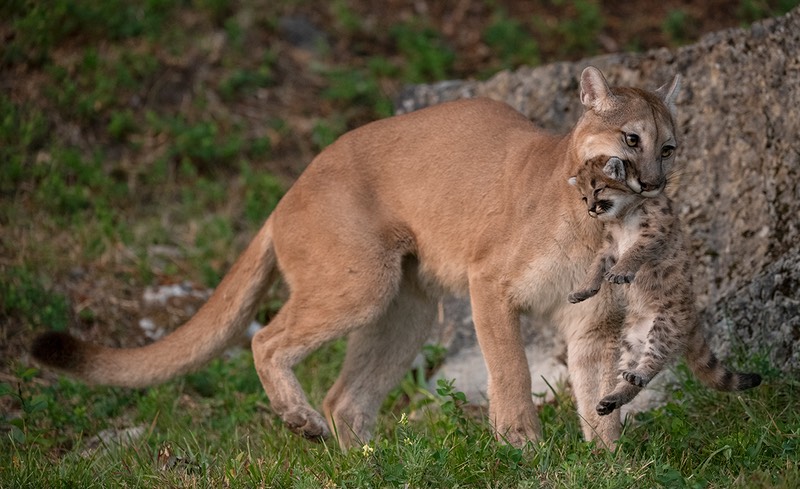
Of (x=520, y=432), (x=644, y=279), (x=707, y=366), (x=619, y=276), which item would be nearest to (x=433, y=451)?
(x=520, y=432)

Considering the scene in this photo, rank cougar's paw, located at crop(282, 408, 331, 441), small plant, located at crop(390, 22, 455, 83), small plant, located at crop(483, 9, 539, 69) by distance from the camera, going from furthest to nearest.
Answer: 1. small plant, located at crop(483, 9, 539, 69)
2. small plant, located at crop(390, 22, 455, 83)
3. cougar's paw, located at crop(282, 408, 331, 441)

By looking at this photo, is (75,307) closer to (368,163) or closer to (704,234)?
(368,163)

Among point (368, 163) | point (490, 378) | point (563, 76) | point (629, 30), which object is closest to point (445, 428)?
point (490, 378)

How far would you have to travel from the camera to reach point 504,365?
5309mm

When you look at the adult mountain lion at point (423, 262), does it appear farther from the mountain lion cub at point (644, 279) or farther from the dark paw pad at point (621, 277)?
the dark paw pad at point (621, 277)

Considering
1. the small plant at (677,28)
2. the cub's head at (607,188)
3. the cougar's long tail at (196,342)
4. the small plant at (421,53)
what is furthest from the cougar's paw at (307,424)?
the small plant at (677,28)

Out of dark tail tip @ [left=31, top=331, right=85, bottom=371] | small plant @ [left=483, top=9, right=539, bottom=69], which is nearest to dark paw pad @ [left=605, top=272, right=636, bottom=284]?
dark tail tip @ [left=31, top=331, right=85, bottom=371]

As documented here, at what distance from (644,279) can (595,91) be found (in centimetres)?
88

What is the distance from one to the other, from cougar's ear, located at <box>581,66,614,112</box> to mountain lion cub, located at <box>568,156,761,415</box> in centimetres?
29

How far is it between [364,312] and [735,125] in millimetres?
2538

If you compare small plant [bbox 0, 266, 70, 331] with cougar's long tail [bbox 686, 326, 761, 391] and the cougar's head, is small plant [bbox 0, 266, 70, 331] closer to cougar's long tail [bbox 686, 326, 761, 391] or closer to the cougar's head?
the cougar's head

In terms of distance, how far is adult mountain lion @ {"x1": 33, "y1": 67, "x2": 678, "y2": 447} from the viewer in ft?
16.8

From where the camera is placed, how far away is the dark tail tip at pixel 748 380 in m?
4.82

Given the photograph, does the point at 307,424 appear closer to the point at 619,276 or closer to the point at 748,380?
the point at 619,276
